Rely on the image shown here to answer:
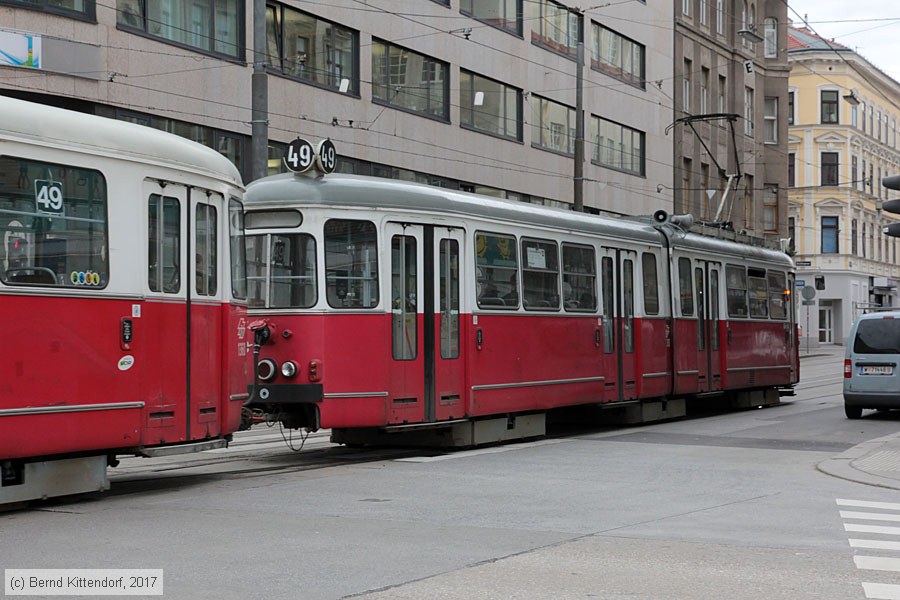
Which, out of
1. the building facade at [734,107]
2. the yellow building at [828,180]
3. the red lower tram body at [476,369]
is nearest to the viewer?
the red lower tram body at [476,369]

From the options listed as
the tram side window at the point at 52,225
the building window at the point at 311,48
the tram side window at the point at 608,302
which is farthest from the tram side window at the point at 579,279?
the building window at the point at 311,48

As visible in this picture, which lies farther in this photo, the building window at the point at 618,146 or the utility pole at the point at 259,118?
the building window at the point at 618,146

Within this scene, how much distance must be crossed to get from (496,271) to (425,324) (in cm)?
166

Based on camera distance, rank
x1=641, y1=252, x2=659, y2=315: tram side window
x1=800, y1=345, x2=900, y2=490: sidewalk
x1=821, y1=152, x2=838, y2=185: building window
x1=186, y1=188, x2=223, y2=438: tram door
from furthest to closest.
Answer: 1. x1=821, y1=152, x2=838, y2=185: building window
2. x1=641, y1=252, x2=659, y2=315: tram side window
3. x1=800, y1=345, x2=900, y2=490: sidewalk
4. x1=186, y1=188, x2=223, y2=438: tram door

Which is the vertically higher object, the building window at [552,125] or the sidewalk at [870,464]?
the building window at [552,125]

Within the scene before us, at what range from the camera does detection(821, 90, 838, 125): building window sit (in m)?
73.2

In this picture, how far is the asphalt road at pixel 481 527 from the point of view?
7.67 meters

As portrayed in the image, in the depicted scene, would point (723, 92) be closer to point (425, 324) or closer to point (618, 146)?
point (618, 146)

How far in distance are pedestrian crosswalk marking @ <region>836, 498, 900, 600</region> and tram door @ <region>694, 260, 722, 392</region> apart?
11.0m

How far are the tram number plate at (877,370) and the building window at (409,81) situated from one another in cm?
1267

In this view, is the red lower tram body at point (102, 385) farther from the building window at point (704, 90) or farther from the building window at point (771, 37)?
the building window at point (771, 37)

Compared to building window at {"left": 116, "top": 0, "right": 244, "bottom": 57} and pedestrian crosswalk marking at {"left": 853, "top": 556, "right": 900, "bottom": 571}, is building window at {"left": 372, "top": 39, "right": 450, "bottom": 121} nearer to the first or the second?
building window at {"left": 116, "top": 0, "right": 244, "bottom": 57}

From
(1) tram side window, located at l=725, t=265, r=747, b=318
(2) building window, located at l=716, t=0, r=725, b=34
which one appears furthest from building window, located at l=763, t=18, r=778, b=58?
(1) tram side window, located at l=725, t=265, r=747, b=318

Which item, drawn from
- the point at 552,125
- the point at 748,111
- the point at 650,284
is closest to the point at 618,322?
the point at 650,284
